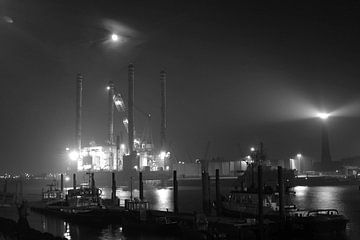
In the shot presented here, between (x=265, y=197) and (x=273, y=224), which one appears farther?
(x=265, y=197)

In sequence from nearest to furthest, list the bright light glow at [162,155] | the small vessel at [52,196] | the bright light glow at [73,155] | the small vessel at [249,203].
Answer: the small vessel at [249,203] < the small vessel at [52,196] < the bright light glow at [73,155] < the bright light glow at [162,155]

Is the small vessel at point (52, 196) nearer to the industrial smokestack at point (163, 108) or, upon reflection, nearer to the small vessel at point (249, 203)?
the small vessel at point (249, 203)

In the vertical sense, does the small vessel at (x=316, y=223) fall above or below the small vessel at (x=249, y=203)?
below

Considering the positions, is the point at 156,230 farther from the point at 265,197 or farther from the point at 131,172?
the point at 131,172

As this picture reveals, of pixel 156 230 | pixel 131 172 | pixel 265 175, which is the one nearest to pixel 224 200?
pixel 156 230

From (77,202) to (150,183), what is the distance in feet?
417

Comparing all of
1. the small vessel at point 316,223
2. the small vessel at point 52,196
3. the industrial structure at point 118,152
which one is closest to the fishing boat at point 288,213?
the small vessel at point 316,223

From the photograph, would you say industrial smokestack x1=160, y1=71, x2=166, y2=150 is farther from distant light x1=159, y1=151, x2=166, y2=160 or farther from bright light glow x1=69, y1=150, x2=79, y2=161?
bright light glow x1=69, y1=150, x2=79, y2=161

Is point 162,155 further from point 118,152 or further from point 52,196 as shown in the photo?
point 52,196

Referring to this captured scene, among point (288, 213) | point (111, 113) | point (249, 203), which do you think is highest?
point (111, 113)

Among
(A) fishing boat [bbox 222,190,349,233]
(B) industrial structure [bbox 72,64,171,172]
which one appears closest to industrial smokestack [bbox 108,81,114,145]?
(B) industrial structure [bbox 72,64,171,172]

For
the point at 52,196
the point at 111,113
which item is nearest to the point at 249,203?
the point at 52,196

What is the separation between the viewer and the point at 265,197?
40625mm

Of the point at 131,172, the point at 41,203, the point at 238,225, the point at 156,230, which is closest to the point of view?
the point at 238,225
